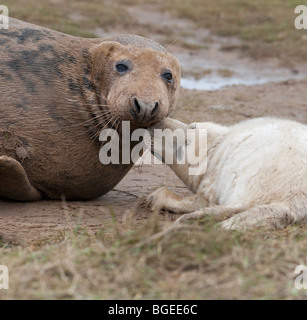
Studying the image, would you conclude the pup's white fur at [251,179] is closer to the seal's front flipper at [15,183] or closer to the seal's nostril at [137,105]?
the seal's nostril at [137,105]

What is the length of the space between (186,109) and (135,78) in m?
4.13

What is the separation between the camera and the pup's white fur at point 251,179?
14.9ft

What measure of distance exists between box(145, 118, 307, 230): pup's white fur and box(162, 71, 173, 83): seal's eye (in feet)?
1.03

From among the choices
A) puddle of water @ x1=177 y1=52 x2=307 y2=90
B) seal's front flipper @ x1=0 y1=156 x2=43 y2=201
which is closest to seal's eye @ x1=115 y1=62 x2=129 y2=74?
seal's front flipper @ x1=0 y1=156 x2=43 y2=201

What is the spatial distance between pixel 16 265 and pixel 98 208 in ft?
6.73

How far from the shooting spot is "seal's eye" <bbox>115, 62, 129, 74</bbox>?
5.30 meters

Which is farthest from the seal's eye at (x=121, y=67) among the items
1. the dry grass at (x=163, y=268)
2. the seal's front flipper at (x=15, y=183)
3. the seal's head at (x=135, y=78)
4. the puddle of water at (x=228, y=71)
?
the puddle of water at (x=228, y=71)

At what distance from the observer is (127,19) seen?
14891 mm

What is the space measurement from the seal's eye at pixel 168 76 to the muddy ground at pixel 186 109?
102 cm

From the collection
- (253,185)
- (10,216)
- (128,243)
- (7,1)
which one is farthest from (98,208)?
(7,1)

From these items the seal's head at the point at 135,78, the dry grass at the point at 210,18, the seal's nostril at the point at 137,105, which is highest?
the dry grass at the point at 210,18

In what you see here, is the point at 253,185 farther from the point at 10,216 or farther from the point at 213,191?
the point at 10,216
